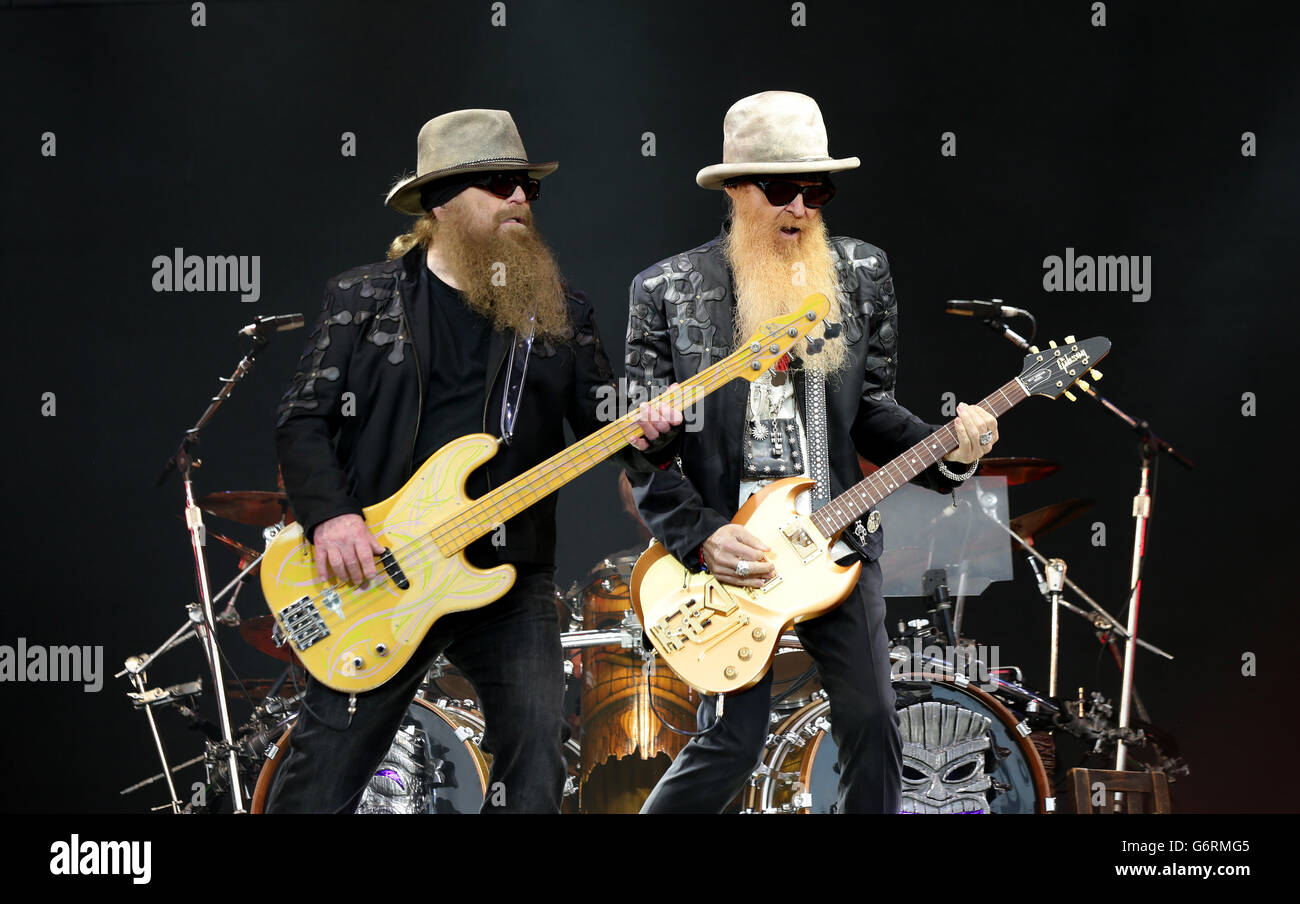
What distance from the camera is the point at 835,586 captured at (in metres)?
3.87

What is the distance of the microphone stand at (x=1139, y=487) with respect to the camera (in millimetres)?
5062

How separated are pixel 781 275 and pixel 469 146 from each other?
3.55 feet

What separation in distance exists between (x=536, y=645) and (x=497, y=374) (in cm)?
83

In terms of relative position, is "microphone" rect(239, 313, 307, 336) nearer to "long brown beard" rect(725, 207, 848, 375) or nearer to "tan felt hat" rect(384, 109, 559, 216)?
"tan felt hat" rect(384, 109, 559, 216)

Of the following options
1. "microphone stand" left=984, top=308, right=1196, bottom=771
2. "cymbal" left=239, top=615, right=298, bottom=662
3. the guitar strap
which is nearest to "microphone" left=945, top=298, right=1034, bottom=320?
"microphone stand" left=984, top=308, right=1196, bottom=771

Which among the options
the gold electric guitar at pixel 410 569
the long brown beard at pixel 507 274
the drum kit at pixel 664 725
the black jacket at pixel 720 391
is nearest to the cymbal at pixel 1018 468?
the drum kit at pixel 664 725

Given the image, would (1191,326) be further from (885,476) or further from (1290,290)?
(885,476)

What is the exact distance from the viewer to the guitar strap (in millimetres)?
3914

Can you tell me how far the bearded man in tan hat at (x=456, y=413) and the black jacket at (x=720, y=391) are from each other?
8.4 inches

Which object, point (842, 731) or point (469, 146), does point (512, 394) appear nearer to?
point (469, 146)

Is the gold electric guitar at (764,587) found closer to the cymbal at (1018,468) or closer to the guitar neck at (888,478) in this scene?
the guitar neck at (888,478)

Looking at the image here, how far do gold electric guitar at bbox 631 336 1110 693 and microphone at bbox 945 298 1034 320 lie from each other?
1108mm
